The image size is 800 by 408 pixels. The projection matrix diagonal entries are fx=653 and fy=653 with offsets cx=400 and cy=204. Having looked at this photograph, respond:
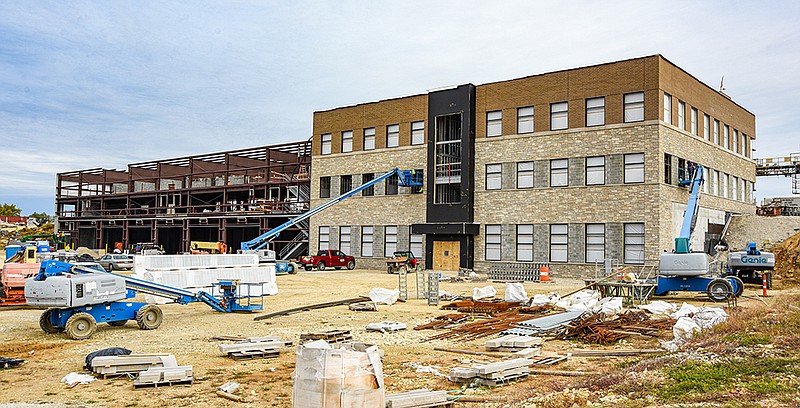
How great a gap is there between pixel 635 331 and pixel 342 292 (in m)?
15.4

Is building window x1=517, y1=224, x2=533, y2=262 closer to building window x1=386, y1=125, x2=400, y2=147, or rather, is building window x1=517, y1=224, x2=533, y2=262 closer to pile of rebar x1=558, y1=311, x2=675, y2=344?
building window x1=386, y1=125, x2=400, y2=147

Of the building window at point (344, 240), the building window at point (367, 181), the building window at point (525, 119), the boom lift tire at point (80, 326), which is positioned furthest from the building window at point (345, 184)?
the boom lift tire at point (80, 326)

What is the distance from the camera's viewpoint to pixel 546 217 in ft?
A: 129

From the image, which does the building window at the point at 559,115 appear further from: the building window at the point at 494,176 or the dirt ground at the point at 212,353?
the dirt ground at the point at 212,353

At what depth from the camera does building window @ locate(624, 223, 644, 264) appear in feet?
118

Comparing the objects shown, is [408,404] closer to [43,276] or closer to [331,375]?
[331,375]

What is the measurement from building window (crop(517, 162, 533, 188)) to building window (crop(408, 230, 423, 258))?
8328 mm

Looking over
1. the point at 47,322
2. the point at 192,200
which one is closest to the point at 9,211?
the point at 192,200

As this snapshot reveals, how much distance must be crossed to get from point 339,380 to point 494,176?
36153 millimetres

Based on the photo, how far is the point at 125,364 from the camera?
11750mm

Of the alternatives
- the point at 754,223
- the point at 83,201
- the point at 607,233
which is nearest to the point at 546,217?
the point at 607,233

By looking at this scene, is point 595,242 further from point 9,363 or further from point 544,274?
point 9,363

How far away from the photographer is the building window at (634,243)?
35.9 meters

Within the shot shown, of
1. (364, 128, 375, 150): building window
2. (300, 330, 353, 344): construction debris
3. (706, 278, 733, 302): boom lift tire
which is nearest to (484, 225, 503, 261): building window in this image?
(364, 128, 375, 150): building window
